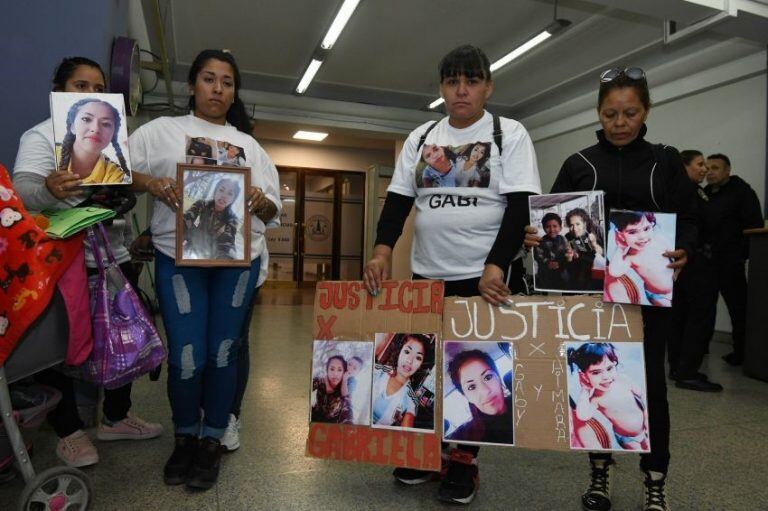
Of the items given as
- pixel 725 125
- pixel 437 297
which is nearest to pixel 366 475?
pixel 437 297

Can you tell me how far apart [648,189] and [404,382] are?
0.83 meters

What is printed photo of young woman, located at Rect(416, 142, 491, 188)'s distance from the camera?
4.83ft

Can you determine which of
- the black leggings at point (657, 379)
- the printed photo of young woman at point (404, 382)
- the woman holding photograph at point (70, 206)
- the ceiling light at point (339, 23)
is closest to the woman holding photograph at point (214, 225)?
the woman holding photograph at point (70, 206)

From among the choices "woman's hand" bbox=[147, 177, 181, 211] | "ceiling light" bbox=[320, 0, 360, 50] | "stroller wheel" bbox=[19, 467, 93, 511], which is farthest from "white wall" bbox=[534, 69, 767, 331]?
"stroller wheel" bbox=[19, 467, 93, 511]

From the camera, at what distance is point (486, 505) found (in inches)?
60.2

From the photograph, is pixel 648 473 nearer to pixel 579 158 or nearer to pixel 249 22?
pixel 579 158

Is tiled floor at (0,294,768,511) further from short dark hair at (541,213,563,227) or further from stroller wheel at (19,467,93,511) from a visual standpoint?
short dark hair at (541,213,563,227)

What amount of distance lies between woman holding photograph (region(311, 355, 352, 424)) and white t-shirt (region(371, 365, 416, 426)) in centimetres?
8

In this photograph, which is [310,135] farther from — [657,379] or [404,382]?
[657,379]

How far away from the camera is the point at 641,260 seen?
4.38ft

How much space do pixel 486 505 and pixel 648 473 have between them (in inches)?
17.9

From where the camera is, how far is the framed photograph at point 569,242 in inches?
52.9

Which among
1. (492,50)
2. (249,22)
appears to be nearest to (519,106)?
(492,50)

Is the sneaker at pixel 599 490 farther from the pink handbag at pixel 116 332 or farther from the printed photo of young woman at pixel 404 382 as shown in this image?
the pink handbag at pixel 116 332
